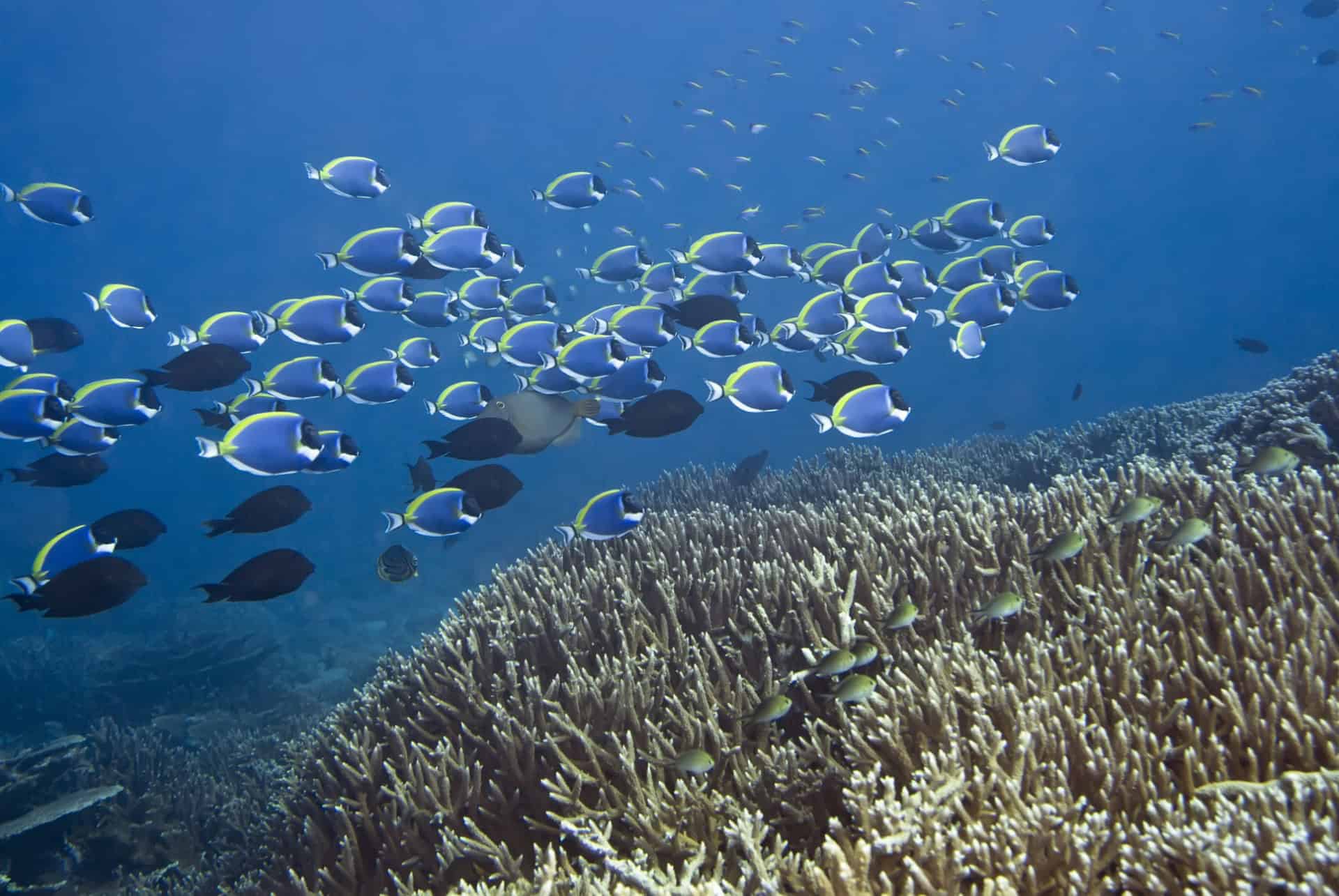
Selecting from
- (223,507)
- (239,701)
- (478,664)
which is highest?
(223,507)

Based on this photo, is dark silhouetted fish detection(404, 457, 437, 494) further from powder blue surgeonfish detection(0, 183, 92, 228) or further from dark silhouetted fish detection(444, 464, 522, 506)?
powder blue surgeonfish detection(0, 183, 92, 228)

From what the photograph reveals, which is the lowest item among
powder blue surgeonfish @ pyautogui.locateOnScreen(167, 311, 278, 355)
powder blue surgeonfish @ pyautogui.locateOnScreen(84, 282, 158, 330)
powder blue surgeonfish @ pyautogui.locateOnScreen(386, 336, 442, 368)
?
powder blue surgeonfish @ pyautogui.locateOnScreen(167, 311, 278, 355)

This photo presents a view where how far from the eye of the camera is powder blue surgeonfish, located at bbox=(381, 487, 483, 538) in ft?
16.5

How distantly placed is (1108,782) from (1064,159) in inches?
3736

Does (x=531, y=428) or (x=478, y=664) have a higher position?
(x=531, y=428)

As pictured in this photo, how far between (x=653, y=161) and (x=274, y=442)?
70900mm

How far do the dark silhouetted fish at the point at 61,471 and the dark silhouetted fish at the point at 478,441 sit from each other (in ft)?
10.8

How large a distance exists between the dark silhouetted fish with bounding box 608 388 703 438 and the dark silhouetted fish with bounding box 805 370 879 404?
3.61 feet

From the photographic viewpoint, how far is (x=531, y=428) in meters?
7.38

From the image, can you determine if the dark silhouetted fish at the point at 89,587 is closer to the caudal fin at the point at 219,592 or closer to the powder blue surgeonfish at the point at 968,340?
the caudal fin at the point at 219,592

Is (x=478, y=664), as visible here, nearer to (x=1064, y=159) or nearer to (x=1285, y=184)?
(x=1064, y=159)

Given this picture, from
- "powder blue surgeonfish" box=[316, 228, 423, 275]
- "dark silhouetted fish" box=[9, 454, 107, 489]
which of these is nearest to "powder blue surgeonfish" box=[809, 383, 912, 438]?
"powder blue surgeonfish" box=[316, 228, 423, 275]

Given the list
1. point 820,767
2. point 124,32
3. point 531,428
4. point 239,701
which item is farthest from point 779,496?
point 124,32

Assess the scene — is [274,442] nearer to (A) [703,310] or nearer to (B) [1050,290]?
(A) [703,310]
